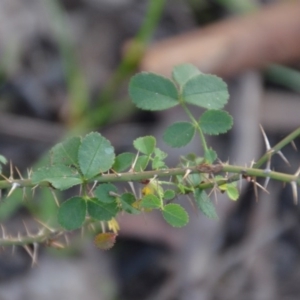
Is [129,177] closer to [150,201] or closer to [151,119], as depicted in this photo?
[150,201]

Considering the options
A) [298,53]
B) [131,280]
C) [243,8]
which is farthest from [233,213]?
[243,8]

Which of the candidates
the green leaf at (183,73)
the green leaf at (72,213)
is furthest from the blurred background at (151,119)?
the green leaf at (72,213)

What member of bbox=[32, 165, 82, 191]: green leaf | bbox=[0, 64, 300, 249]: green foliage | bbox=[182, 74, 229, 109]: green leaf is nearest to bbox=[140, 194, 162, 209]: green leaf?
bbox=[0, 64, 300, 249]: green foliage

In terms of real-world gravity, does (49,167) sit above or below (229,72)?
above

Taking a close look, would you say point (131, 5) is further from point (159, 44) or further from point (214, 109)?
point (214, 109)

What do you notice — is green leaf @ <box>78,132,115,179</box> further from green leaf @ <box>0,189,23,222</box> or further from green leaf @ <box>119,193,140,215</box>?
green leaf @ <box>0,189,23,222</box>

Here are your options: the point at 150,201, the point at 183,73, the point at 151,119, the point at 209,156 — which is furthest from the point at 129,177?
the point at 151,119

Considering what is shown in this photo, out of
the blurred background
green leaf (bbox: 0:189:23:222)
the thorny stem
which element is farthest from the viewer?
the blurred background
